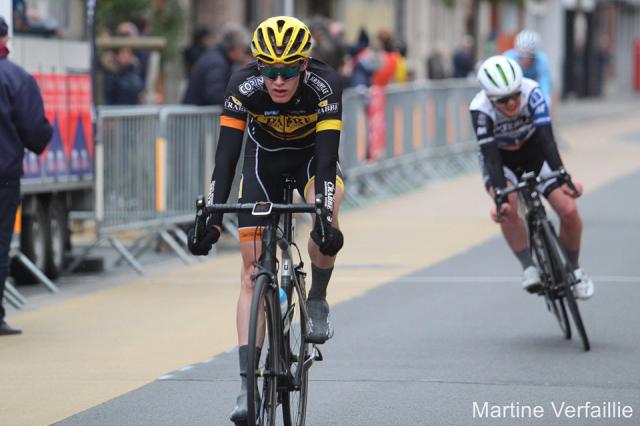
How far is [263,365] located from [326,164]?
92 cm

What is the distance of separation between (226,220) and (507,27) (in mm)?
40664

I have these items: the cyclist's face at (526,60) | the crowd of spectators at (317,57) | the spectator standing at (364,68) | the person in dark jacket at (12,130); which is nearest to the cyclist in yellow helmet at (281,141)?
the person in dark jacket at (12,130)

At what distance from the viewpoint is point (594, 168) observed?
85.9 feet

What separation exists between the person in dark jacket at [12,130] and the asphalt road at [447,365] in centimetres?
170

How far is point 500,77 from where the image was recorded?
396 inches

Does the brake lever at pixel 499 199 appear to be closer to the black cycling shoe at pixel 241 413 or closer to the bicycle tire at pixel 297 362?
the bicycle tire at pixel 297 362

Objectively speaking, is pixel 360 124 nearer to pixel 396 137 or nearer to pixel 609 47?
pixel 396 137

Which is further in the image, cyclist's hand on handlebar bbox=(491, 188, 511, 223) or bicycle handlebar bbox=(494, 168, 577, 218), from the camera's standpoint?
cyclist's hand on handlebar bbox=(491, 188, 511, 223)

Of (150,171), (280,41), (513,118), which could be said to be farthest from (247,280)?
(150,171)

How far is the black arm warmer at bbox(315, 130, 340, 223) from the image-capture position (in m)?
7.07

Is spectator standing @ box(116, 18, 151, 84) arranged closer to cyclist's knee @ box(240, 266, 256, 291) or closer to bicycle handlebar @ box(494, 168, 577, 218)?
bicycle handlebar @ box(494, 168, 577, 218)

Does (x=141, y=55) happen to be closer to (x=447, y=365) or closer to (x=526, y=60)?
(x=526, y=60)

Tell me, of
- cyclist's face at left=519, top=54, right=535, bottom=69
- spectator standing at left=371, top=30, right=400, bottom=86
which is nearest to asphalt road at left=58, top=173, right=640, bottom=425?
cyclist's face at left=519, top=54, right=535, bottom=69

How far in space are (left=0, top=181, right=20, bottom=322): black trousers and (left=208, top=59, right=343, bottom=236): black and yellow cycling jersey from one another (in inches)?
→ 133
